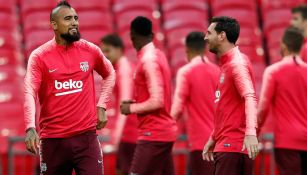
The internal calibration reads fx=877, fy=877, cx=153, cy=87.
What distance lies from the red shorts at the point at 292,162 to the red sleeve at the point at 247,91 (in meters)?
1.57

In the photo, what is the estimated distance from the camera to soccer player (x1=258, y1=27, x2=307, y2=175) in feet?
26.4

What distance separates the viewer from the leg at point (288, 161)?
800 cm

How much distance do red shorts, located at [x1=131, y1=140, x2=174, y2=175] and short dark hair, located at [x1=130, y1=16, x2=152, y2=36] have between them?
3.49 feet

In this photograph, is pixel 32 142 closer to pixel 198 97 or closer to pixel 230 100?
pixel 230 100

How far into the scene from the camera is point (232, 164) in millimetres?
6828

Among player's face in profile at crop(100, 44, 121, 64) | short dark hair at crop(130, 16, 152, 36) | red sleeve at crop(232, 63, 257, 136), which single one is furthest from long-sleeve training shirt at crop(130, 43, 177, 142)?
player's face in profile at crop(100, 44, 121, 64)

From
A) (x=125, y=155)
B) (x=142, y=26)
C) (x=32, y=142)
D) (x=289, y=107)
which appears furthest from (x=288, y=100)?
(x=32, y=142)

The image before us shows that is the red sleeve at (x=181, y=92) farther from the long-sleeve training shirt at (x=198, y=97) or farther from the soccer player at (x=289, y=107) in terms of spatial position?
the soccer player at (x=289, y=107)

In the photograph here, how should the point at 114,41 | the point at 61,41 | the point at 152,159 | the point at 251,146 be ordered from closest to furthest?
the point at 251,146, the point at 61,41, the point at 152,159, the point at 114,41

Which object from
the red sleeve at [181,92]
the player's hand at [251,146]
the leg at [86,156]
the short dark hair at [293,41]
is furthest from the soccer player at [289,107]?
the leg at [86,156]

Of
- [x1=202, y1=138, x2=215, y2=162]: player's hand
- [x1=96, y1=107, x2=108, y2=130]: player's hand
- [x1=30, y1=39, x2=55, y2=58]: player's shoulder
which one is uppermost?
[x1=30, y1=39, x2=55, y2=58]: player's shoulder

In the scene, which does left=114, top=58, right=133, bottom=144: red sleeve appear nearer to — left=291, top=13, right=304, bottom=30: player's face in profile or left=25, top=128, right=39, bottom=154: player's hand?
left=291, top=13, right=304, bottom=30: player's face in profile

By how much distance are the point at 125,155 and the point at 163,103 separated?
1.81 meters

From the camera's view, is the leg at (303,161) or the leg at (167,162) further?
the leg at (167,162)
